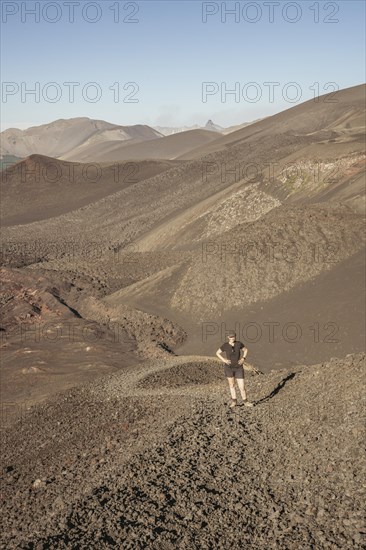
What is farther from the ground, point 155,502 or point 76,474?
point 155,502

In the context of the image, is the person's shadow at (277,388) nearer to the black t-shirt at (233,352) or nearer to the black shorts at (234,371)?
the black shorts at (234,371)

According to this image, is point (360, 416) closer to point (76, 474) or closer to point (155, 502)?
point (155, 502)

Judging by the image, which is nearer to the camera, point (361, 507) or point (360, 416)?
point (361, 507)

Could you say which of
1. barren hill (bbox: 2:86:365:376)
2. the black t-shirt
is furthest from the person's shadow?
barren hill (bbox: 2:86:365:376)

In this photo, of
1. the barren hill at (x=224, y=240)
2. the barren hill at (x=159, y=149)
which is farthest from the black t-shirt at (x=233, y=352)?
the barren hill at (x=159, y=149)

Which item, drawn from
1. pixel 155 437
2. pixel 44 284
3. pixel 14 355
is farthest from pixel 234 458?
pixel 44 284

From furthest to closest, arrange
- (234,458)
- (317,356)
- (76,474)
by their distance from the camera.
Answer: (317,356)
(76,474)
(234,458)

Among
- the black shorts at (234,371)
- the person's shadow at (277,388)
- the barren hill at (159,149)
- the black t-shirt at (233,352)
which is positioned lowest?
the person's shadow at (277,388)

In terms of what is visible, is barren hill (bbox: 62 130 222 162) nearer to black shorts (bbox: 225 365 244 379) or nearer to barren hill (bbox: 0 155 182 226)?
barren hill (bbox: 0 155 182 226)

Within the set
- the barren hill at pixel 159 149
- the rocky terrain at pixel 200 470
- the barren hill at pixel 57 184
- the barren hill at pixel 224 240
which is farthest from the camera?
the barren hill at pixel 159 149

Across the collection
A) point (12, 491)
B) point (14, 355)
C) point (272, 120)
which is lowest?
point (14, 355)

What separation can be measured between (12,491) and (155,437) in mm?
2880

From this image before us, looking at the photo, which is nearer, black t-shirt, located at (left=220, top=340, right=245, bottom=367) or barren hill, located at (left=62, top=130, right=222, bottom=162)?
black t-shirt, located at (left=220, top=340, right=245, bottom=367)

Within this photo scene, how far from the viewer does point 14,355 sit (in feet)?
80.0
